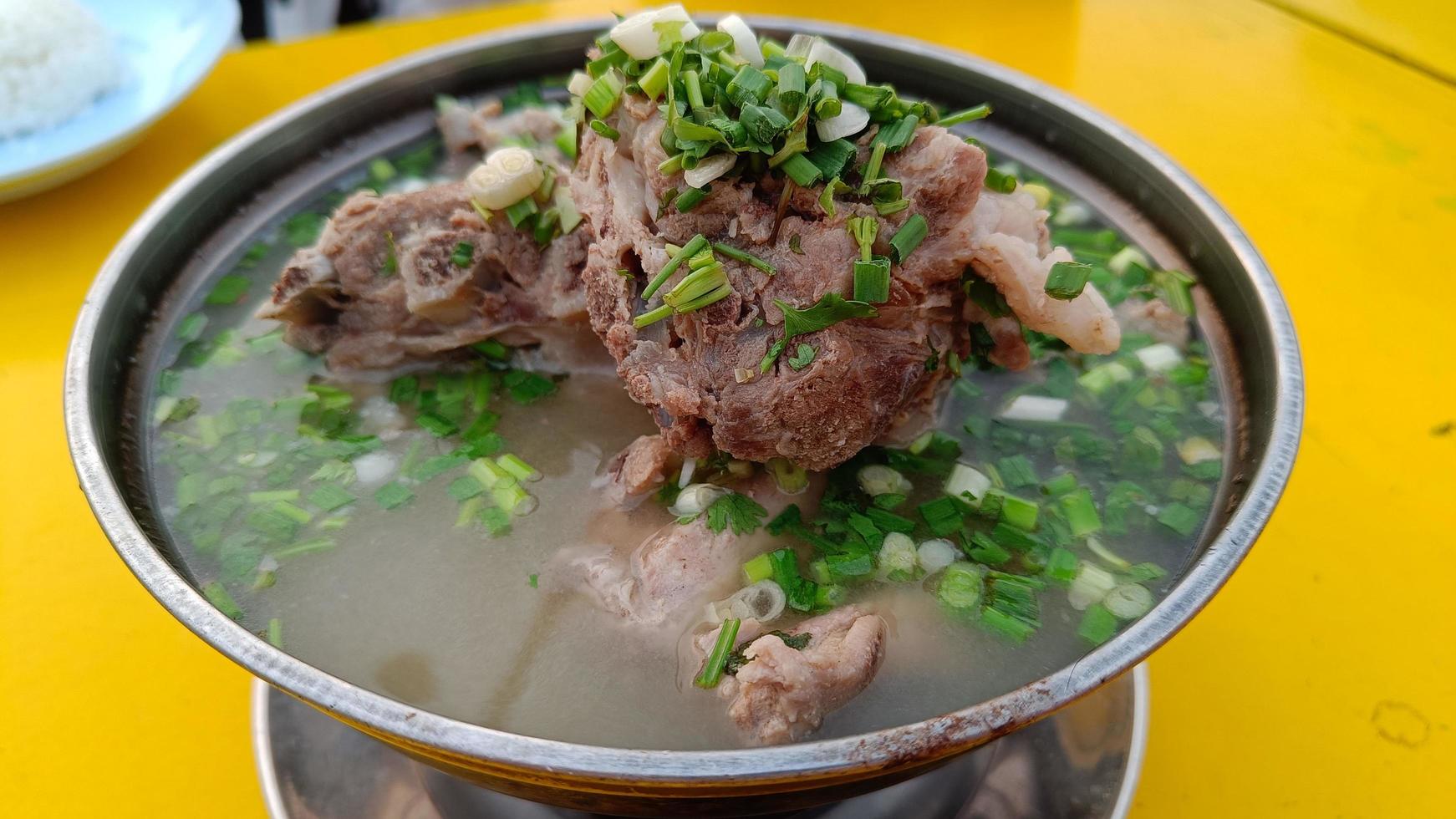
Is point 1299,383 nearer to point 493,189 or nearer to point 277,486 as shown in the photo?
point 493,189

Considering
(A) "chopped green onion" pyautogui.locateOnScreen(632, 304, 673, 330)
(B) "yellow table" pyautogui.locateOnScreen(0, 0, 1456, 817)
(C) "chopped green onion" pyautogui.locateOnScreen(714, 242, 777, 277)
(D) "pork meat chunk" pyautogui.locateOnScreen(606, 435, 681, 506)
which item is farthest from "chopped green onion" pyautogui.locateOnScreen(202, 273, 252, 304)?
(C) "chopped green onion" pyautogui.locateOnScreen(714, 242, 777, 277)

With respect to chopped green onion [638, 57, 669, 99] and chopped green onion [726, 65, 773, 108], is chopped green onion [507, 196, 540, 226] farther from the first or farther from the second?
chopped green onion [726, 65, 773, 108]

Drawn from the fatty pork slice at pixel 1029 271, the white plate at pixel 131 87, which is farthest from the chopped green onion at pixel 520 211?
the white plate at pixel 131 87

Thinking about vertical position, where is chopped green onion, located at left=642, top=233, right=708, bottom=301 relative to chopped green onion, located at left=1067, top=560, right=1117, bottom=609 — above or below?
above

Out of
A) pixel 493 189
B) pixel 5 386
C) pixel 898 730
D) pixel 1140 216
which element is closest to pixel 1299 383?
pixel 1140 216

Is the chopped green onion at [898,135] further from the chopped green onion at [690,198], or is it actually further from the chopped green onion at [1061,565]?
the chopped green onion at [1061,565]

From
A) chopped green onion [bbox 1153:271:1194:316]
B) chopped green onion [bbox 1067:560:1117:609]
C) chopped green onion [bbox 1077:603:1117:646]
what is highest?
chopped green onion [bbox 1153:271:1194:316]
